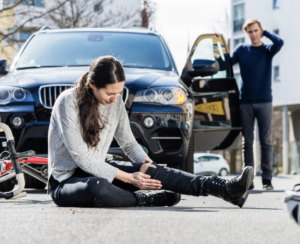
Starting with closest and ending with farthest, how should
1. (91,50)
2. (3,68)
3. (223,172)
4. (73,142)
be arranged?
(73,142), (3,68), (91,50), (223,172)

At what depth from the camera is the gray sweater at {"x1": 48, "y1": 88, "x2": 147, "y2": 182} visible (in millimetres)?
4449

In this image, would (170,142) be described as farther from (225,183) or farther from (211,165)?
(211,165)

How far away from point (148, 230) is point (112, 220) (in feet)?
1.65

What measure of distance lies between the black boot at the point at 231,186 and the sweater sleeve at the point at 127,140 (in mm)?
739

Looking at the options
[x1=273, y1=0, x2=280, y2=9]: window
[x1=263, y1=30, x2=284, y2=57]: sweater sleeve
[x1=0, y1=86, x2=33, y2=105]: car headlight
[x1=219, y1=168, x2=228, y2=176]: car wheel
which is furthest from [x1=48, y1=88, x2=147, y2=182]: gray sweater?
[x1=219, y1=168, x2=228, y2=176]: car wheel

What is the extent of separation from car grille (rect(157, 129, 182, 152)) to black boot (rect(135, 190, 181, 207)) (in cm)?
125

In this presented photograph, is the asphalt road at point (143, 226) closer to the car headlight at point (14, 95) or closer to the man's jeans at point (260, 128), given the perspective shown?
the car headlight at point (14, 95)

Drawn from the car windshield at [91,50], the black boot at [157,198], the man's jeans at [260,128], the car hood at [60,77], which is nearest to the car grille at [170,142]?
the car hood at [60,77]

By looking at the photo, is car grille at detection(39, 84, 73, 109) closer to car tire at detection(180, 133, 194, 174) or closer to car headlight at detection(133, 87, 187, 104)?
car headlight at detection(133, 87, 187, 104)

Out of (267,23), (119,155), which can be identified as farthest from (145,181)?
(267,23)

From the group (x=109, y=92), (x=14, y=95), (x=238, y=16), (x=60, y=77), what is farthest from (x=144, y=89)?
(x=238, y=16)

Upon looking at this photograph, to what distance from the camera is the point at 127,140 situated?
501 centimetres

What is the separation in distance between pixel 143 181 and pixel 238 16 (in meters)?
44.0

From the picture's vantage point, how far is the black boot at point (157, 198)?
15.2ft
